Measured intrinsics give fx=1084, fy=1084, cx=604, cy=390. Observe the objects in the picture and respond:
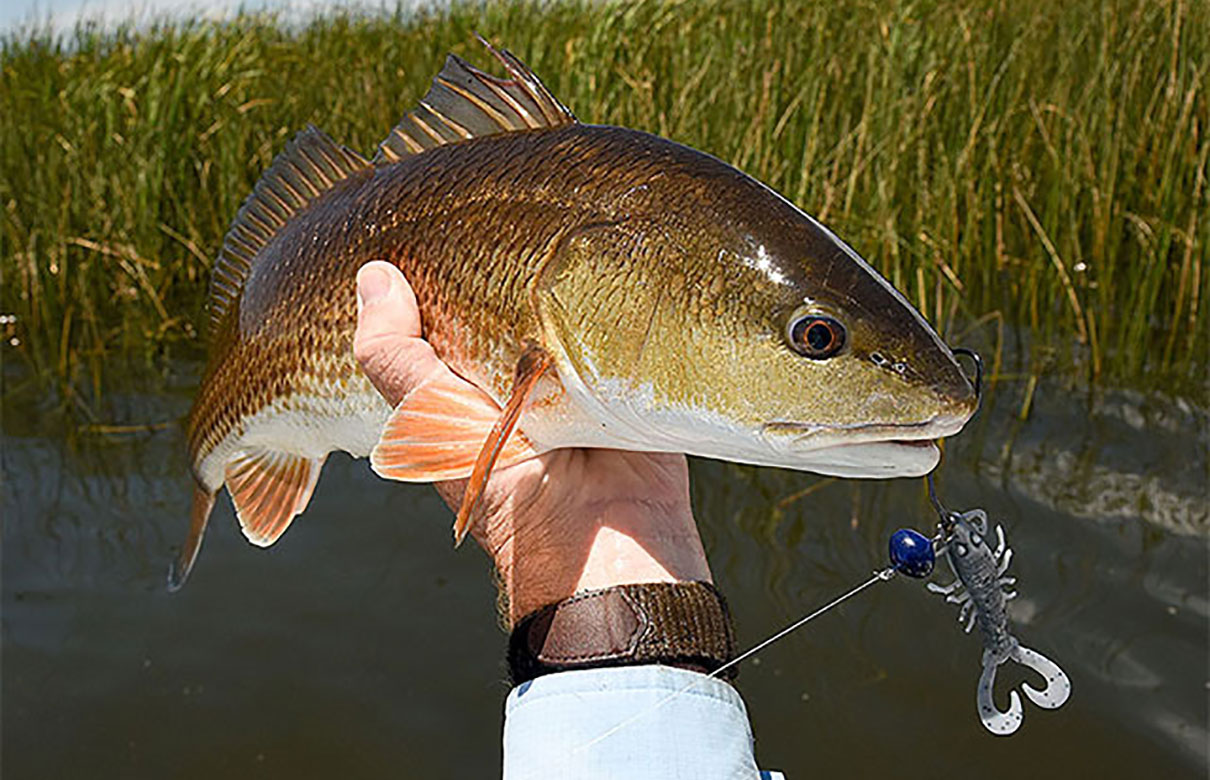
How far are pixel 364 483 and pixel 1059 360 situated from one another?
120 inches

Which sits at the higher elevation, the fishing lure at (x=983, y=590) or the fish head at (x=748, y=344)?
the fish head at (x=748, y=344)

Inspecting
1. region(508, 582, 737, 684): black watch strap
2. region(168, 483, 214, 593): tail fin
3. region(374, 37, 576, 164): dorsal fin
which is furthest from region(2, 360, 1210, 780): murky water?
region(374, 37, 576, 164): dorsal fin

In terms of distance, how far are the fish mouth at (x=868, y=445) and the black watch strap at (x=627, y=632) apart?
0.34 m

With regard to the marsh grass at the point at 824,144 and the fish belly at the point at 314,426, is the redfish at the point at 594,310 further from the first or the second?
the marsh grass at the point at 824,144

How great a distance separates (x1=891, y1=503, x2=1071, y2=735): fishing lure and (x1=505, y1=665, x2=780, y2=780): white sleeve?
0.37m

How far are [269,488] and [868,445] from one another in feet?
5.27

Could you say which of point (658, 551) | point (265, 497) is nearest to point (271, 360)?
point (265, 497)

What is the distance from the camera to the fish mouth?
1.41m

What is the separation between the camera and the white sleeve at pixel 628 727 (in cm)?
145

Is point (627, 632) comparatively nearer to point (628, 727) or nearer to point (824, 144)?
point (628, 727)

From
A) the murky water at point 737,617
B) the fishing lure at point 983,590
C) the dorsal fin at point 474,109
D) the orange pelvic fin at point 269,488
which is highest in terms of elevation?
the dorsal fin at point 474,109

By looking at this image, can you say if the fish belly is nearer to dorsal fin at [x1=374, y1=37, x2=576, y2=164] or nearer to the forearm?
the forearm

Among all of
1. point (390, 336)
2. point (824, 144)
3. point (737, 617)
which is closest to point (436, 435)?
point (390, 336)

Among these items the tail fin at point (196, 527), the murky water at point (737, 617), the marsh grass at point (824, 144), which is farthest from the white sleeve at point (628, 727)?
the marsh grass at point (824, 144)
